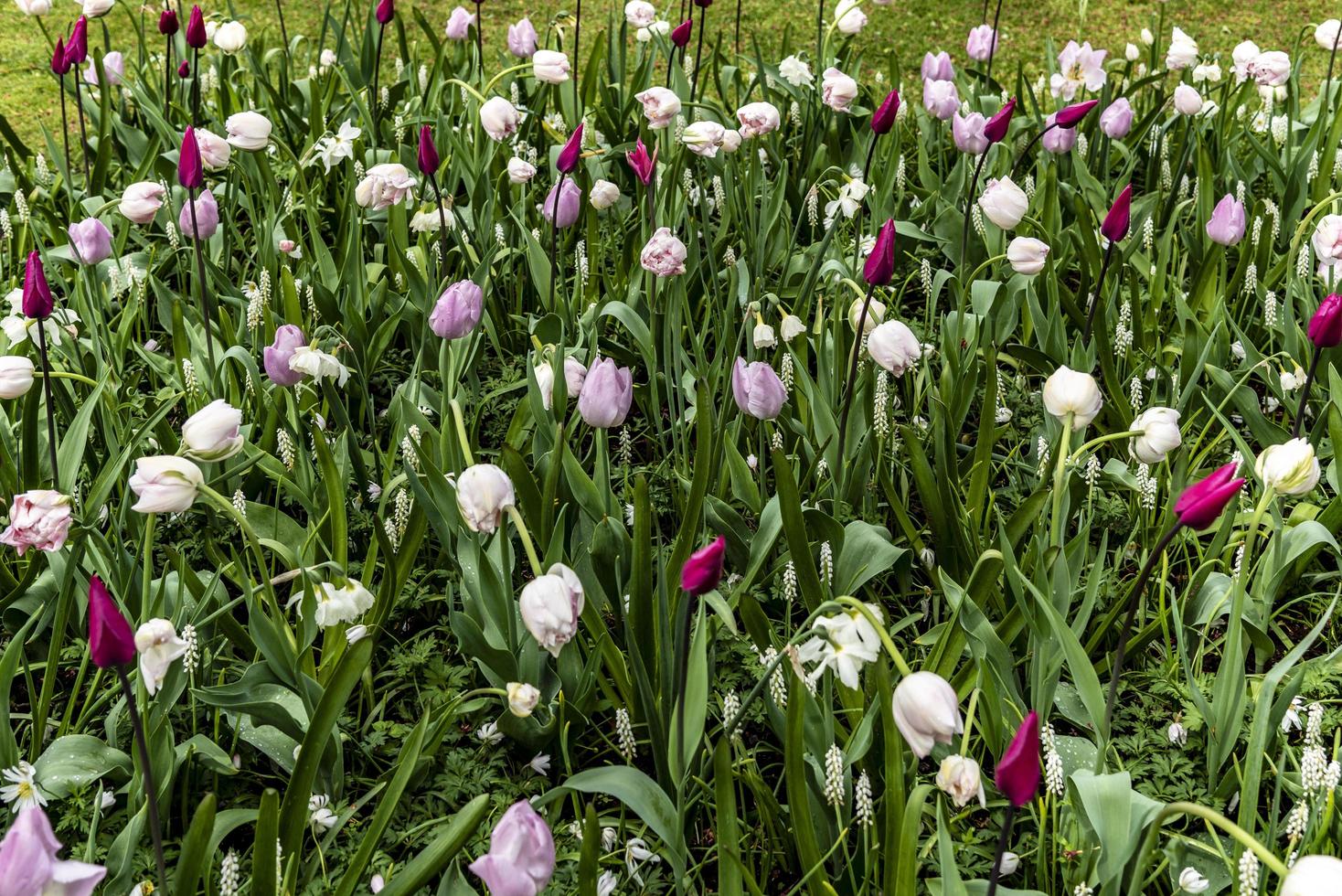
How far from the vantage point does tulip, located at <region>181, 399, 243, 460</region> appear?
5.80 ft

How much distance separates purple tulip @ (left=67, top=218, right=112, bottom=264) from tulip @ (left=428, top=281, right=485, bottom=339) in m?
0.93

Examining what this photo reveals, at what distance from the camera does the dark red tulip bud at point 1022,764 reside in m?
1.04

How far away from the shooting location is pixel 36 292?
1.86 meters

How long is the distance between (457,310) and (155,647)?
2.63 ft

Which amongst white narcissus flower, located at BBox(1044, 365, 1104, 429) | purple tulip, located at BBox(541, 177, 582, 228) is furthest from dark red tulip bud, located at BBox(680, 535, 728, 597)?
purple tulip, located at BBox(541, 177, 582, 228)

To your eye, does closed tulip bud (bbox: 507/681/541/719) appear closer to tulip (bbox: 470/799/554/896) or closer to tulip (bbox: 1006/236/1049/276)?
tulip (bbox: 470/799/554/896)

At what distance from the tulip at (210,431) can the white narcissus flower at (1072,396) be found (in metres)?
1.14

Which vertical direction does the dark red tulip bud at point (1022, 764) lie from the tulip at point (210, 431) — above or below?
above

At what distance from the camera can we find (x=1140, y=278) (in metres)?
3.17

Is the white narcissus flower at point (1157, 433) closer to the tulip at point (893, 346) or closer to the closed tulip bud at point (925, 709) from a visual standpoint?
the tulip at point (893, 346)

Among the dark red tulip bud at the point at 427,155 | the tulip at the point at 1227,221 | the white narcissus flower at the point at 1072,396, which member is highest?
the dark red tulip bud at the point at 427,155

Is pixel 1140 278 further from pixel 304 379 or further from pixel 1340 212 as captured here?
pixel 304 379

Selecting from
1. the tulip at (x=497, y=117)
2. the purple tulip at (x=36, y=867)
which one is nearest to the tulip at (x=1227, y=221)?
the tulip at (x=497, y=117)

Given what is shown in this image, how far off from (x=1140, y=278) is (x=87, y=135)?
318 cm
